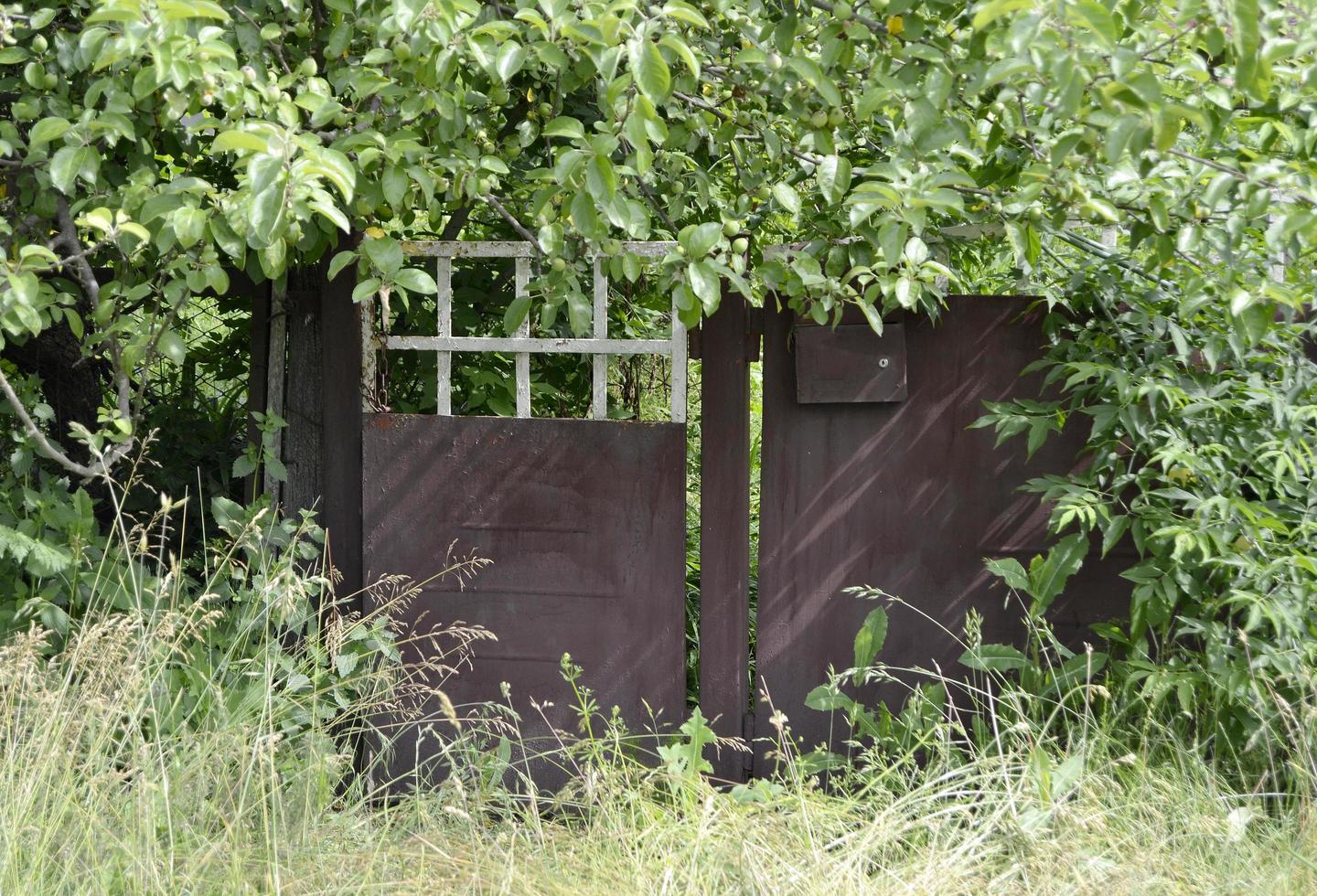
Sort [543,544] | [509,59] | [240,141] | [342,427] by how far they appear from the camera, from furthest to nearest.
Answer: [342,427] → [543,544] → [509,59] → [240,141]

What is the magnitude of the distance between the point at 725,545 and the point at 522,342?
0.85 m

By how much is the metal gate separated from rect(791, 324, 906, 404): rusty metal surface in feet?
1.25

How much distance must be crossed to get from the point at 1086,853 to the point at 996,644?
2.74ft

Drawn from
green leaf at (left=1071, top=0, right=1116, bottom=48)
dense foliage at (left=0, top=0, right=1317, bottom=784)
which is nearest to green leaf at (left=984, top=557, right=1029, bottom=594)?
dense foliage at (left=0, top=0, right=1317, bottom=784)

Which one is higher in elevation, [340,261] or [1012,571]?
[340,261]

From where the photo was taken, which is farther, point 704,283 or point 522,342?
point 522,342

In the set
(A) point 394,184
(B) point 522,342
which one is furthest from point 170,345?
(B) point 522,342

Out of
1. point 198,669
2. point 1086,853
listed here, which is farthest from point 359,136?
point 1086,853

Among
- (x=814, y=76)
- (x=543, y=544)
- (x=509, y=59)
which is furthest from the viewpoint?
(x=543, y=544)

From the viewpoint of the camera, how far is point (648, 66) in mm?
2244

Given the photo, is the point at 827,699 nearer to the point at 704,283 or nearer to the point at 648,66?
the point at 704,283

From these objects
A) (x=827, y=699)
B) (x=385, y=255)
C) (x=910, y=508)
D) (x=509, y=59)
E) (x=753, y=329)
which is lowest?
(x=827, y=699)

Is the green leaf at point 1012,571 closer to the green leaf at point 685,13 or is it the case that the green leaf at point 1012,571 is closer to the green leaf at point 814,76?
the green leaf at point 814,76

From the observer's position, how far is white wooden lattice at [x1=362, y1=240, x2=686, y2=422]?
10.7 feet
